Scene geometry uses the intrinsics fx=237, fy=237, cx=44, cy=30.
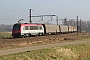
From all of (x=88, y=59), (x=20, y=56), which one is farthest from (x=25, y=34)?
(x=20, y=56)

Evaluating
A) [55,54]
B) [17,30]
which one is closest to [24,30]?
[17,30]

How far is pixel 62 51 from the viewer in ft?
88.5

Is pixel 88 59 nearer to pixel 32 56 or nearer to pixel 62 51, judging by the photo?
pixel 62 51

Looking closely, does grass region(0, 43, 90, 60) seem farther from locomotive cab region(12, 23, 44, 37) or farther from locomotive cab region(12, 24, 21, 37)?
locomotive cab region(12, 24, 21, 37)

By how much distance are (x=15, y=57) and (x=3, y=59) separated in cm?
131

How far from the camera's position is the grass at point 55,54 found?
65.8 ft

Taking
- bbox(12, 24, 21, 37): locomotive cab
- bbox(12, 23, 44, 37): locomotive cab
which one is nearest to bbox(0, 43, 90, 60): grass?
bbox(12, 23, 44, 37): locomotive cab

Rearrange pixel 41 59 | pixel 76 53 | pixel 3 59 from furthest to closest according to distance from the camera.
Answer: pixel 76 53
pixel 41 59
pixel 3 59

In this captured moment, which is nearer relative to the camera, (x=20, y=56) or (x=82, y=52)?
(x=20, y=56)

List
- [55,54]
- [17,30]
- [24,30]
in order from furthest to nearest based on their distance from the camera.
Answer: [24,30], [17,30], [55,54]

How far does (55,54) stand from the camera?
2497 cm

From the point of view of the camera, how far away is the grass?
20067 millimetres

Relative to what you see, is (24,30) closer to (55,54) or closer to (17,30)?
(17,30)

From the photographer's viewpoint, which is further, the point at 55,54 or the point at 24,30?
the point at 24,30
